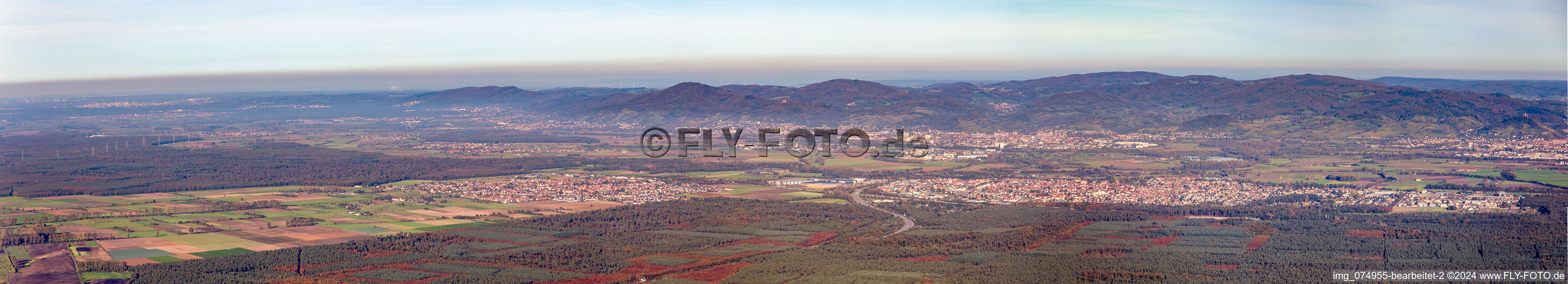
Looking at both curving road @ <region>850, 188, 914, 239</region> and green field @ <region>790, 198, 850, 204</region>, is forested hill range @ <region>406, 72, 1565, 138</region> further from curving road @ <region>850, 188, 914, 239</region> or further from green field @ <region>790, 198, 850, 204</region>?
green field @ <region>790, 198, 850, 204</region>

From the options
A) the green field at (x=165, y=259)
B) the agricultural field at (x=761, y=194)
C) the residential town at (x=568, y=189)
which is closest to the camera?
the green field at (x=165, y=259)

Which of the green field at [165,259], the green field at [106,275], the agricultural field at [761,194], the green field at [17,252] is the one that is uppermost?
the agricultural field at [761,194]

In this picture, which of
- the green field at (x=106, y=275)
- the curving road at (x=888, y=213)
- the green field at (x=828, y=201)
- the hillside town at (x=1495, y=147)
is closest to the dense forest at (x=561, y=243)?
the green field at (x=106, y=275)

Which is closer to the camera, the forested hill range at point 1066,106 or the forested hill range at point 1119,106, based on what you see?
the forested hill range at point 1119,106

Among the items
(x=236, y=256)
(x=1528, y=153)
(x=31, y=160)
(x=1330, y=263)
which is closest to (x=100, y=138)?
(x=31, y=160)

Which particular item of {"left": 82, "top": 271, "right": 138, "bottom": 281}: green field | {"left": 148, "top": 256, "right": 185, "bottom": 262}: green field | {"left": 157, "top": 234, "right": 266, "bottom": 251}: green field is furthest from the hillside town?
{"left": 82, "top": 271, "right": 138, "bottom": 281}: green field

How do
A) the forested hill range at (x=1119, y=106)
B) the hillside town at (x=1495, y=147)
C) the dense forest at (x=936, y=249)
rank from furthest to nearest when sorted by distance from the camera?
1. the forested hill range at (x=1119, y=106)
2. the hillside town at (x=1495, y=147)
3. the dense forest at (x=936, y=249)

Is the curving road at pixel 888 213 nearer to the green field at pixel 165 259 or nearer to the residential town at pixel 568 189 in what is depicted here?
the residential town at pixel 568 189
